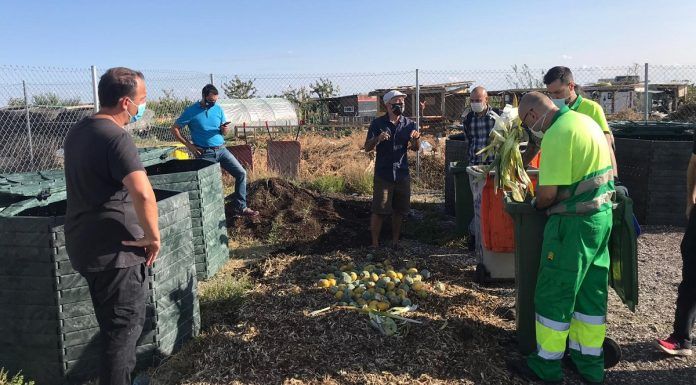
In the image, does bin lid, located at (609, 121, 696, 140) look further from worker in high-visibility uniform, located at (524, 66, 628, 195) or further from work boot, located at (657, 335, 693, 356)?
work boot, located at (657, 335, 693, 356)

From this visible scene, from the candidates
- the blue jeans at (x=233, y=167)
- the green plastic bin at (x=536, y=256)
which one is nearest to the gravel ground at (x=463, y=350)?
the green plastic bin at (x=536, y=256)

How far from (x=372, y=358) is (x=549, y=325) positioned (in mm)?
1213

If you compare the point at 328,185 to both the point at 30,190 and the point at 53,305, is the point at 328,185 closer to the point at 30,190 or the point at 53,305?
the point at 30,190

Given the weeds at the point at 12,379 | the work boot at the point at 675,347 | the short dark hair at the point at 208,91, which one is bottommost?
the work boot at the point at 675,347

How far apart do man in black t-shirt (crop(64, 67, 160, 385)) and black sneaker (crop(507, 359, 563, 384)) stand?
8.09ft

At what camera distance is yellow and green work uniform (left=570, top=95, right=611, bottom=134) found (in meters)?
4.80

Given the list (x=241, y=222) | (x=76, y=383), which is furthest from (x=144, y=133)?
(x=76, y=383)

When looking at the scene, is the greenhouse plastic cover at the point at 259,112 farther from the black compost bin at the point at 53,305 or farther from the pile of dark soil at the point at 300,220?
the black compost bin at the point at 53,305

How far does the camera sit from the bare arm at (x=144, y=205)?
9.03 ft

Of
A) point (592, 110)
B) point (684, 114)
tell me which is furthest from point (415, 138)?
point (684, 114)

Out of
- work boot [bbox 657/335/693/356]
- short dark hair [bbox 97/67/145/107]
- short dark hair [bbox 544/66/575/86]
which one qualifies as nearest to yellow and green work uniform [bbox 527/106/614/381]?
work boot [bbox 657/335/693/356]

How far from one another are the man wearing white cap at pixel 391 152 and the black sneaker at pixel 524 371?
2.95 metres

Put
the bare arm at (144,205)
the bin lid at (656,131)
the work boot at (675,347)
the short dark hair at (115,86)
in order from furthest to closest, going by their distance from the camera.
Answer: the bin lid at (656,131) < the work boot at (675,347) < the short dark hair at (115,86) < the bare arm at (144,205)

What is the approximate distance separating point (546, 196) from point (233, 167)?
494cm
